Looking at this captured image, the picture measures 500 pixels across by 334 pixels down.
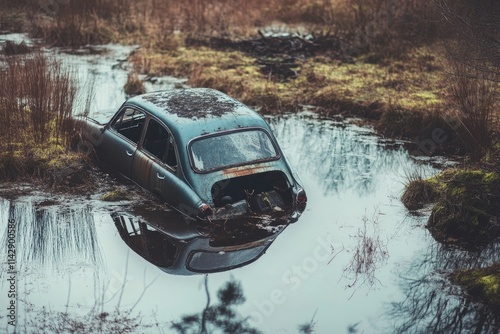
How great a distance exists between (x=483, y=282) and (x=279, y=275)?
7.21ft

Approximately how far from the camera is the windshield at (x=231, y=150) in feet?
30.1

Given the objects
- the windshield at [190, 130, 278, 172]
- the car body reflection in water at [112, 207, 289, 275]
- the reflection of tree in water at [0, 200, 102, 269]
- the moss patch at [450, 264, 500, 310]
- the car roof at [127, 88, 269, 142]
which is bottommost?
the reflection of tree in water at [0, 200, 102, 269]

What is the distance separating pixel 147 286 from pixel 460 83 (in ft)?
21.5

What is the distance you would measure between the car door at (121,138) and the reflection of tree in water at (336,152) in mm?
2696

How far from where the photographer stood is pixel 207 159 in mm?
9211

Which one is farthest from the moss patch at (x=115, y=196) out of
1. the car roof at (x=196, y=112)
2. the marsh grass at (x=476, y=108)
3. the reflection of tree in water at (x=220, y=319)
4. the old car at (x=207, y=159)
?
the marsh grass at (x=476, y=108)

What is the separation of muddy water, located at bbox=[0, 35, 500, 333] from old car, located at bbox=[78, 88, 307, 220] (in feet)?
1.45

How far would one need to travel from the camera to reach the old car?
9062 millimetres

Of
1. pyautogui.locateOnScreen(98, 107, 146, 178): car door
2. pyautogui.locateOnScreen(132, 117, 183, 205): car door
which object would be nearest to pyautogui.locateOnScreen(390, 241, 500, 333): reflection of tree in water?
pyautogui.locateOnScreen(132, 117, 183, 205): car door

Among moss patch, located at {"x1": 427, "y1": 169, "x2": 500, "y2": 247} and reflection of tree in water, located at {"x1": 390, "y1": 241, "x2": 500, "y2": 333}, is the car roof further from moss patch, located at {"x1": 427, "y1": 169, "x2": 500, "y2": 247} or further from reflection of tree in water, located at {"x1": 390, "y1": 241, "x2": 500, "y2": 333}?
reflection of tree in water, located at {"x1": 390, "y1": 241, "x2": 500, "y2": 333}

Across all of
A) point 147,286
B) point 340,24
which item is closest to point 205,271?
point 147,286

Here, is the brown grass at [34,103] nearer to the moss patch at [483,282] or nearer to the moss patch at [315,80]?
the moss patch at [315,80]

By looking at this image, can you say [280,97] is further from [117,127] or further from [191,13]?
[191,13]

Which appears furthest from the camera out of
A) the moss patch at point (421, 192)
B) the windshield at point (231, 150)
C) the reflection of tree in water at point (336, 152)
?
the reflection of tree in water at point (336, 152)
